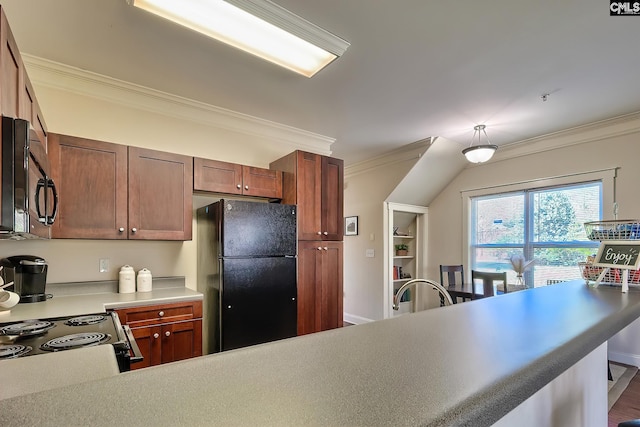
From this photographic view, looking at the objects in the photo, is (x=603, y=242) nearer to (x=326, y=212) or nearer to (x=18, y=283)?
(x=326, y=212)

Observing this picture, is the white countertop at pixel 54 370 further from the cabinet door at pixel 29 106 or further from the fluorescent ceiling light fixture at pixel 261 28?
the fluorescent ceiling light fixture at pixel 261 28

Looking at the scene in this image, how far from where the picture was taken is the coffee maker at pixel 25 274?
6.77 feet

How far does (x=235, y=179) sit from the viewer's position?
2943 millimetres

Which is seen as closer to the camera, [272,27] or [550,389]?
[550,389]

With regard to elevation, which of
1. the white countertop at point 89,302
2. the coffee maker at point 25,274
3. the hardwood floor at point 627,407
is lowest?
the hardwood floor at point 627,407

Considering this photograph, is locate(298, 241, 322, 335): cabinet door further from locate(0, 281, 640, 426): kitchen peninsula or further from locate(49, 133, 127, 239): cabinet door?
locate(0, 281, 640, 426): kitchen peninsula

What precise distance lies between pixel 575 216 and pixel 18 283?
5.15 meters

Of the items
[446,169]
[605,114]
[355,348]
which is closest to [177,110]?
[355,348]

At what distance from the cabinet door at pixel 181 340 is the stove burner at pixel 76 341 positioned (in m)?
0.89

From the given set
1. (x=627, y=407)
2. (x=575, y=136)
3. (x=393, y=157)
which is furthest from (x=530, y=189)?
(x=627, y=407)

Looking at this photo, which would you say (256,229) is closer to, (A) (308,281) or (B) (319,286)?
(A) (308,281)

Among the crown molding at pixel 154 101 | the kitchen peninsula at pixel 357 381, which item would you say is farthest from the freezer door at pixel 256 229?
the kitchen peninsula at pixel 357 381

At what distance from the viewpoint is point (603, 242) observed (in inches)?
56.9

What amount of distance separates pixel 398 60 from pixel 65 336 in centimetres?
246
